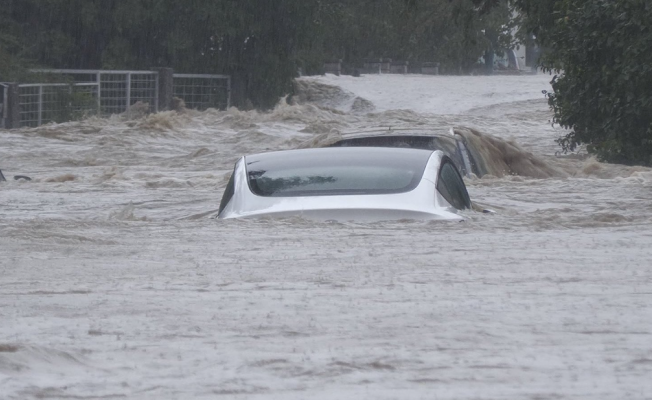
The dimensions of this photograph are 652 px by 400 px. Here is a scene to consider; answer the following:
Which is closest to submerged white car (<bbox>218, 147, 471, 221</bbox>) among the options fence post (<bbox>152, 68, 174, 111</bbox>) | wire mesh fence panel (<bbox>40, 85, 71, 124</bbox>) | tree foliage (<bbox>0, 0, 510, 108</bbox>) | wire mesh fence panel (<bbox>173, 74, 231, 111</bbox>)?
wire mesh fence panel (<bbox>40, 85, 71, 124</bbox>)

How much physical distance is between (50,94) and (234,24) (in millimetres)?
8100

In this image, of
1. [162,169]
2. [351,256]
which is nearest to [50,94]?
[162,169]

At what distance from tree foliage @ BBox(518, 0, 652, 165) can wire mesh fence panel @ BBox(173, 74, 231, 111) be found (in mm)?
19280

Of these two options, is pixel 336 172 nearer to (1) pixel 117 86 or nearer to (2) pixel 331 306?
(2) pixel 331 306

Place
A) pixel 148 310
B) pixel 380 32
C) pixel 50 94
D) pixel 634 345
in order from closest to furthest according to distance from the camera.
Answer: pixel 634 345 < pixel 148 310 < pixel 50 94 < pixel 380 32

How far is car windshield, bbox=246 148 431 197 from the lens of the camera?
7844 mm

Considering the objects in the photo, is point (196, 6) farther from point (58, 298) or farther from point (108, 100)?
point (58, 298)

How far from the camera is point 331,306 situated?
5.27m

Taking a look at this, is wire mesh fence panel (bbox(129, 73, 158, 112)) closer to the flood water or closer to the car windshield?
the flood water

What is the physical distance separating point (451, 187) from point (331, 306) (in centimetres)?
332

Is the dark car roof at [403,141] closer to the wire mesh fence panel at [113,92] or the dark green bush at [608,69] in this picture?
the dark green bush at [608,69]

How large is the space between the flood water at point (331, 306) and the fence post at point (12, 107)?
→ 14.9 meters

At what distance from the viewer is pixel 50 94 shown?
2800 centimetres

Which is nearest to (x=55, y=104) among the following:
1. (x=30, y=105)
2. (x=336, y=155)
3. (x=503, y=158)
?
(x=30, y=105)
